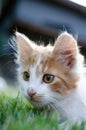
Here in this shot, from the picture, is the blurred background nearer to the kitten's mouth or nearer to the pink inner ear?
the pink inner ear

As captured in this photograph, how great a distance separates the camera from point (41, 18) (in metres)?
8.10

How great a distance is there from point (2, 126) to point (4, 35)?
17.9 feet

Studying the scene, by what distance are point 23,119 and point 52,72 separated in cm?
58

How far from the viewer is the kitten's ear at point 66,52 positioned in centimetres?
320

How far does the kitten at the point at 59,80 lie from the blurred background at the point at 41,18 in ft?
13.7

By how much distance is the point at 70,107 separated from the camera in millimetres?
3154

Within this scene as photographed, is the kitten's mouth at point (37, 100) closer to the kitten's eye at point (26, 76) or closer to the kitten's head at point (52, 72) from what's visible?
the kitten's head at point (52, 72)

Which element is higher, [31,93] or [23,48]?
[23,48]

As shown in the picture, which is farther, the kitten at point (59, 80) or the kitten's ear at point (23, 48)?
the kitten's ear at point (23, 48)

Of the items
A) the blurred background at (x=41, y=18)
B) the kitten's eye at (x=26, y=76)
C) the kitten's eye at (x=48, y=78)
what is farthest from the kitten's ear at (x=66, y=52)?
the blurred background at (x=41, y=18)

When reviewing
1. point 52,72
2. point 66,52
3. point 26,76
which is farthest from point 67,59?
point 26,76

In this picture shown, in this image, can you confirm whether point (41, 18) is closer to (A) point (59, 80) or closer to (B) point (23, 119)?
(A) point (59, 80)

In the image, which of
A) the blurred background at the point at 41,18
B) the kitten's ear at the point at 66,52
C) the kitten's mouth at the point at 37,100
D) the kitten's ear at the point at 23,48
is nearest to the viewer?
the kitten's mouth at the point at 37,100

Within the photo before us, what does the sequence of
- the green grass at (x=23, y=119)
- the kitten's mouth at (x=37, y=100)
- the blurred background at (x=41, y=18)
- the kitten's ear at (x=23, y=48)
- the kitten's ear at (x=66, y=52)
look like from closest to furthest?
the green grass at (x=23, y=119) < the kitten's mouth at (x=37, y=100) < the kitten's ear at (x=66, y=52) < the kitten's ear at (x=23, y=48) < the blurred background at (x=41, y=18)
